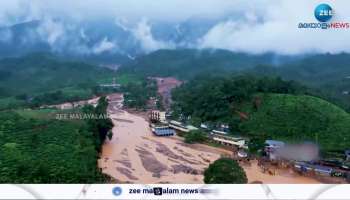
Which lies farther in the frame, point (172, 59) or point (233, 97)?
point (233, 97)

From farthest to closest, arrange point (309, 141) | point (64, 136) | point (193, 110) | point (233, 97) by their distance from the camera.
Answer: point (233, 97) < point (193, 110) < point (309, 141) < point (64, 136)

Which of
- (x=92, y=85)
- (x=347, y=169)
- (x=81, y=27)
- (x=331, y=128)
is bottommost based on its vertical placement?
(x=347, y=169)

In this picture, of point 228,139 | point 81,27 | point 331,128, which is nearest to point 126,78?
point 81,27

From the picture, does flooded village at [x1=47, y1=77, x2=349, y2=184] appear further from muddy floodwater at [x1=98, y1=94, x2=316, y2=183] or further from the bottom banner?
the bottom banner

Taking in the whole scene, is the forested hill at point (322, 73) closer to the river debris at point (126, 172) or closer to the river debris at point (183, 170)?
the river debris at point (183, 170)

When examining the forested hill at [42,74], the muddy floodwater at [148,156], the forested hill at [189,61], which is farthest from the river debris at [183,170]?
the forested hill at [42,74]

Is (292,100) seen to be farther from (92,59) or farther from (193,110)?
(92,59)
